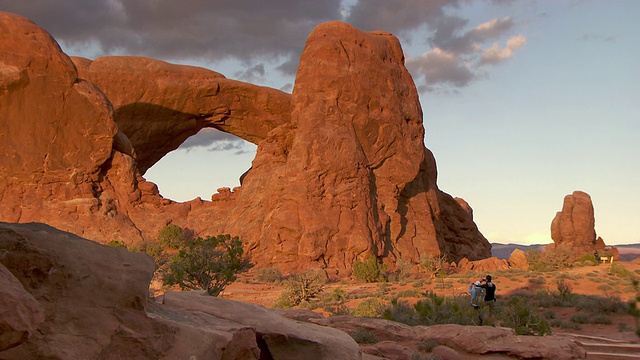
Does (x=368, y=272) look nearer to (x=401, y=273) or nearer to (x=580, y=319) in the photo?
(x=401, y=273)

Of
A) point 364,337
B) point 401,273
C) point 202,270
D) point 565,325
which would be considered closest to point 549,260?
point 401,273

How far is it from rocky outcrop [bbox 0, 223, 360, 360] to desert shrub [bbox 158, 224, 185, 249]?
24677mm

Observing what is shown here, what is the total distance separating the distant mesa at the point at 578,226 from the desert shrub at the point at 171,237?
83.6 feet

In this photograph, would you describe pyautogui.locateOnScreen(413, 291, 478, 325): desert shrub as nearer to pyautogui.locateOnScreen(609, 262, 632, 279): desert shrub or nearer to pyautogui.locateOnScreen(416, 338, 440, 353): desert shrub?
pyautogui.locateOnScreen(416, 338, 440, 353): desert shrub

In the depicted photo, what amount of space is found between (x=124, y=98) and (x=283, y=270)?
16.2m

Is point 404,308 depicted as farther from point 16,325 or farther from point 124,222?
point 124,222

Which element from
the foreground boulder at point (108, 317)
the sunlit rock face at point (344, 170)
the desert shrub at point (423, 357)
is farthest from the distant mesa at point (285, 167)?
the foreground boulder at point (108, 317)

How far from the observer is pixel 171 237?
2870cm

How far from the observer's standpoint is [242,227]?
29.0m

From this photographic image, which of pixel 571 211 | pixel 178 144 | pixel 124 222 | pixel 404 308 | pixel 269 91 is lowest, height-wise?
pixel 404 308

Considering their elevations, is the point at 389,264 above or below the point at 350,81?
below

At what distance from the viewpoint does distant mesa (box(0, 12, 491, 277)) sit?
26453 millimetres

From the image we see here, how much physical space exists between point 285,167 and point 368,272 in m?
7.30

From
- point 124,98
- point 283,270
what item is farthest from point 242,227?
point 124,98
